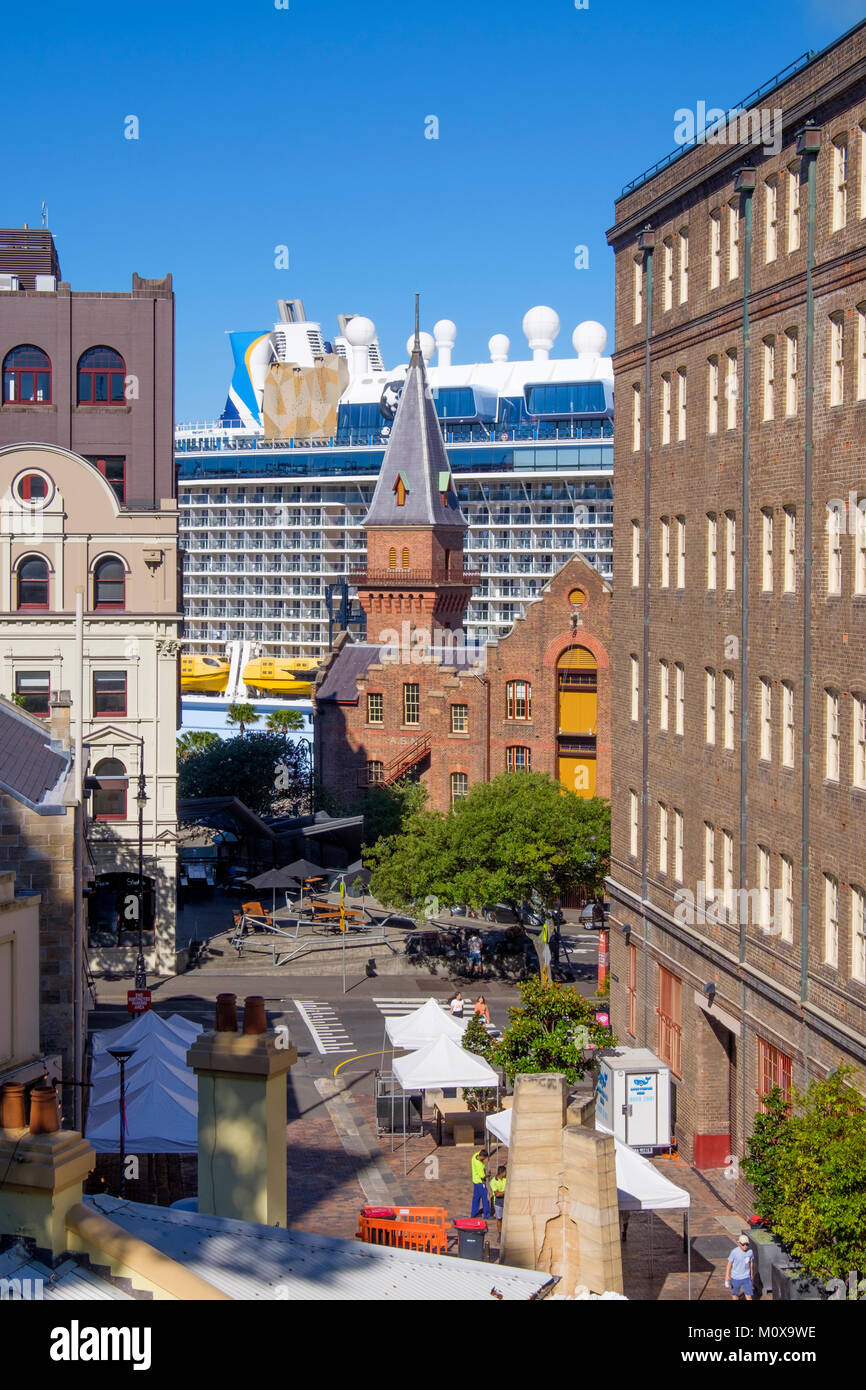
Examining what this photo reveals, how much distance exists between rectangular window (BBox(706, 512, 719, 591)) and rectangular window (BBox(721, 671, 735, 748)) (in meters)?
1.86

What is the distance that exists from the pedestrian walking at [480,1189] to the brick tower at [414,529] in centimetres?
4708

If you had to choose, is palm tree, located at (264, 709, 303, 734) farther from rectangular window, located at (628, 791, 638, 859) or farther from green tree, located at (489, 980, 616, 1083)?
green tree, located at (489, 980, 616, 1083)

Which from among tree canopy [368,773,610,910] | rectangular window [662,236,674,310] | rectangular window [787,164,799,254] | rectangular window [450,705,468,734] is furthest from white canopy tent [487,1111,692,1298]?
rectangular window [450,705,468,734]

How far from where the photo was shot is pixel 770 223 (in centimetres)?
2739

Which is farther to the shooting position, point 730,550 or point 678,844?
point 678,844

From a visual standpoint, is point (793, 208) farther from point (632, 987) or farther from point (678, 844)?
point (632, 987)

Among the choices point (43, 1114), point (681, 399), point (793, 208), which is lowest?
point (43, 1114)

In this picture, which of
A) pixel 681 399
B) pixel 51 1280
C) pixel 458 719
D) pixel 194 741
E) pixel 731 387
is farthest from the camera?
pixel 194 741

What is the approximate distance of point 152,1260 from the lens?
8.95 meters

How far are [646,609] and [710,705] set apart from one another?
4721 millimetres

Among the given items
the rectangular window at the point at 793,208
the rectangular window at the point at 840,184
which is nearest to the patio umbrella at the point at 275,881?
the rectangular window at the point at 793,208

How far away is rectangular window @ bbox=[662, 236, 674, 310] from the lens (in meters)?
33.1

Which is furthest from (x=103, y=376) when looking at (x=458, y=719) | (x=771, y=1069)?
(x=771, y=1069)

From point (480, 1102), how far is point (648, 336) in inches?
635
